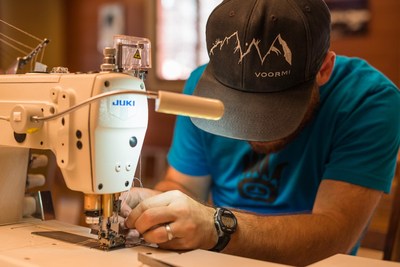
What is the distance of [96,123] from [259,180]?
67cm

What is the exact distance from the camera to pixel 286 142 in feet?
4.57

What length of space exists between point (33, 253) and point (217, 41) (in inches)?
24.0

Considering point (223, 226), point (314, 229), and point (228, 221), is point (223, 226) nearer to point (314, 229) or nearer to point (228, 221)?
point (228, 221)

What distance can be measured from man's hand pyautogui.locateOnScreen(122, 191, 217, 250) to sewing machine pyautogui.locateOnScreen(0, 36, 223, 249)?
53mm

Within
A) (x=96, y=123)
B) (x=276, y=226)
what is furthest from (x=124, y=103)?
(x=276, y=226)

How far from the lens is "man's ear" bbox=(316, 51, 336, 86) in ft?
4.19

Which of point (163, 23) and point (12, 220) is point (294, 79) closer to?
point (12, 220)

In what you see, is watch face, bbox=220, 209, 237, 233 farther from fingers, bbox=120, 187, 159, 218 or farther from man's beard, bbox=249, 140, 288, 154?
man's beard, bbox=249, 140, 288, 154

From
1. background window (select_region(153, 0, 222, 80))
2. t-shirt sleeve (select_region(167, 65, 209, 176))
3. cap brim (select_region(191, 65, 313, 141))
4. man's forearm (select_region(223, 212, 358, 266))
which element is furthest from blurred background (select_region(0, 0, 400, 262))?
cap brim (select_region(191, 65, 313, 141))

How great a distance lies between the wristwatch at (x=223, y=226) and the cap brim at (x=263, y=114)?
0.19 m

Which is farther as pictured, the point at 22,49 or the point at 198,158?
the point at 198,158

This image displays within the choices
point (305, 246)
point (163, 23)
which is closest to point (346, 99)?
point (305, 246)

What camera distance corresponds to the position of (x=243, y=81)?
46.6 inches

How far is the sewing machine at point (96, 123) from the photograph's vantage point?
2.89 feet
